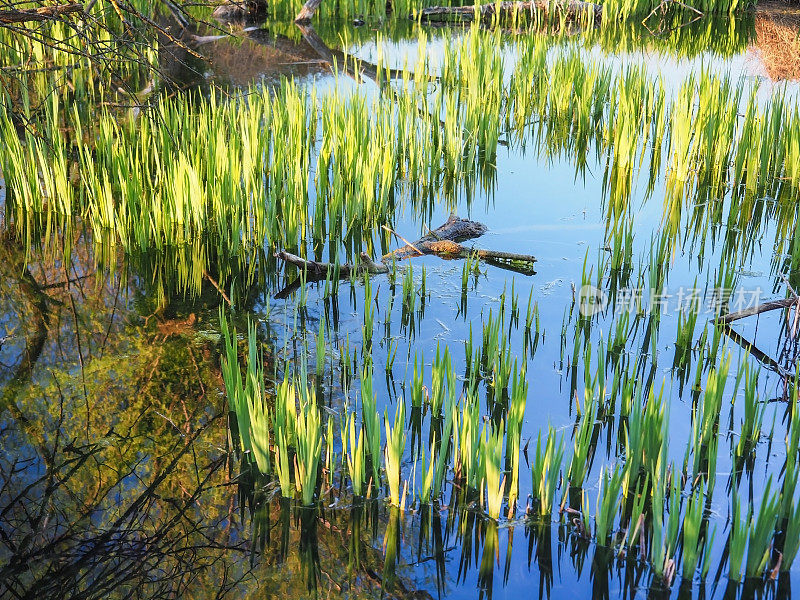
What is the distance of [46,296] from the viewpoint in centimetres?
353

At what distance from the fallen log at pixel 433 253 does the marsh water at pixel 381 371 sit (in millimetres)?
48

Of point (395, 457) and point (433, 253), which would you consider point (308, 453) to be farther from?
point (433, 253)

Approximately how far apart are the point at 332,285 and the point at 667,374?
155 centimetres

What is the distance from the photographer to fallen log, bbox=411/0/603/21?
10.5 meters

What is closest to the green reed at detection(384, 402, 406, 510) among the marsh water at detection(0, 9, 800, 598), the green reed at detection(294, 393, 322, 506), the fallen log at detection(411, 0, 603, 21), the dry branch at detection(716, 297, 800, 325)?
the marsh water at detection(0, 9, 800, 598)

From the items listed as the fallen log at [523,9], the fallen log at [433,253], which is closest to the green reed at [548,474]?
the fallen log at [433,253]

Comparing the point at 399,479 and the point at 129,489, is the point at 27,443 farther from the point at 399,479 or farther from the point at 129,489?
the point at 399,479

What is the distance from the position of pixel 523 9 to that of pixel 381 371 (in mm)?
8930

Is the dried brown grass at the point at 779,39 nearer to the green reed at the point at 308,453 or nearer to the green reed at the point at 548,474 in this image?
the green reed at the point at 548,474

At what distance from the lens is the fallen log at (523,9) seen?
1045 centimetres

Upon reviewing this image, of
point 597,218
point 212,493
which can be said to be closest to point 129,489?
point 212,493

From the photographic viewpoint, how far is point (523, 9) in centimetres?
1062

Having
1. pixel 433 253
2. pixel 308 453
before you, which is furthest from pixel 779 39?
pixel 308 453

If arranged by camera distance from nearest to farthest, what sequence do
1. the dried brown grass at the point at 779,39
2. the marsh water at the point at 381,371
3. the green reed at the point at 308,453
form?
the marsh water at the point at 381,371
the green reed at the point at 308,453
the dried brown grass at the point at 779,39
